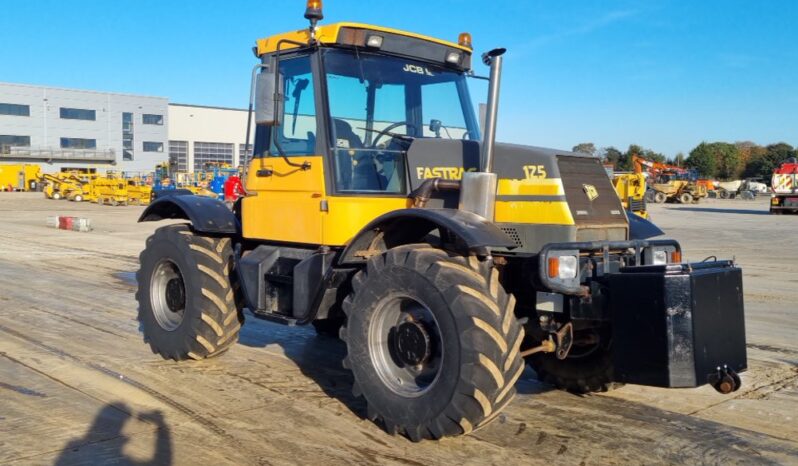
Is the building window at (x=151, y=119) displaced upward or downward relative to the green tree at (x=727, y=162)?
upward

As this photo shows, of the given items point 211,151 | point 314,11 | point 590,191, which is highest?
point 211,151

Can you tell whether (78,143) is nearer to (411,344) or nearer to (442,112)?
(442,112)

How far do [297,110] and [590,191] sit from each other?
7.87 ft

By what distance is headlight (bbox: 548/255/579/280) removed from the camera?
15.5ft

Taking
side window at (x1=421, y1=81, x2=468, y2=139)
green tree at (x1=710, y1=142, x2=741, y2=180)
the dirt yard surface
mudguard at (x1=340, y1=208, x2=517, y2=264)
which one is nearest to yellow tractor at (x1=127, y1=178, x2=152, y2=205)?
the dirt yard surface

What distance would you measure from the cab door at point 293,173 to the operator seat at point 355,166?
0.17 meters

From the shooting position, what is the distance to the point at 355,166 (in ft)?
19.0

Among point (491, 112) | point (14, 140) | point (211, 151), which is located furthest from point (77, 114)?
A: point (491, 112)

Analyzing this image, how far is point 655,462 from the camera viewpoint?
180 inches

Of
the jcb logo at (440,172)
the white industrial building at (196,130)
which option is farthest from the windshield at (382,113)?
the white industrial building at (196,130)

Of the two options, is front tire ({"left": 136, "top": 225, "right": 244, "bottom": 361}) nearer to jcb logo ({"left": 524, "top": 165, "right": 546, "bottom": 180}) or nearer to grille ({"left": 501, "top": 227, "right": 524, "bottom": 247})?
grille ({"left": 501, "top": 227, "right": 524, "bottom": 247})

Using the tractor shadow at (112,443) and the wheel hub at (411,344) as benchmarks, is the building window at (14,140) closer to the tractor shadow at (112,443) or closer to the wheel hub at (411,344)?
the tractor shadow at (112,443)

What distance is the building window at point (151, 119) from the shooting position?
272ft

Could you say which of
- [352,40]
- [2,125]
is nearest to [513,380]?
[352,40]
